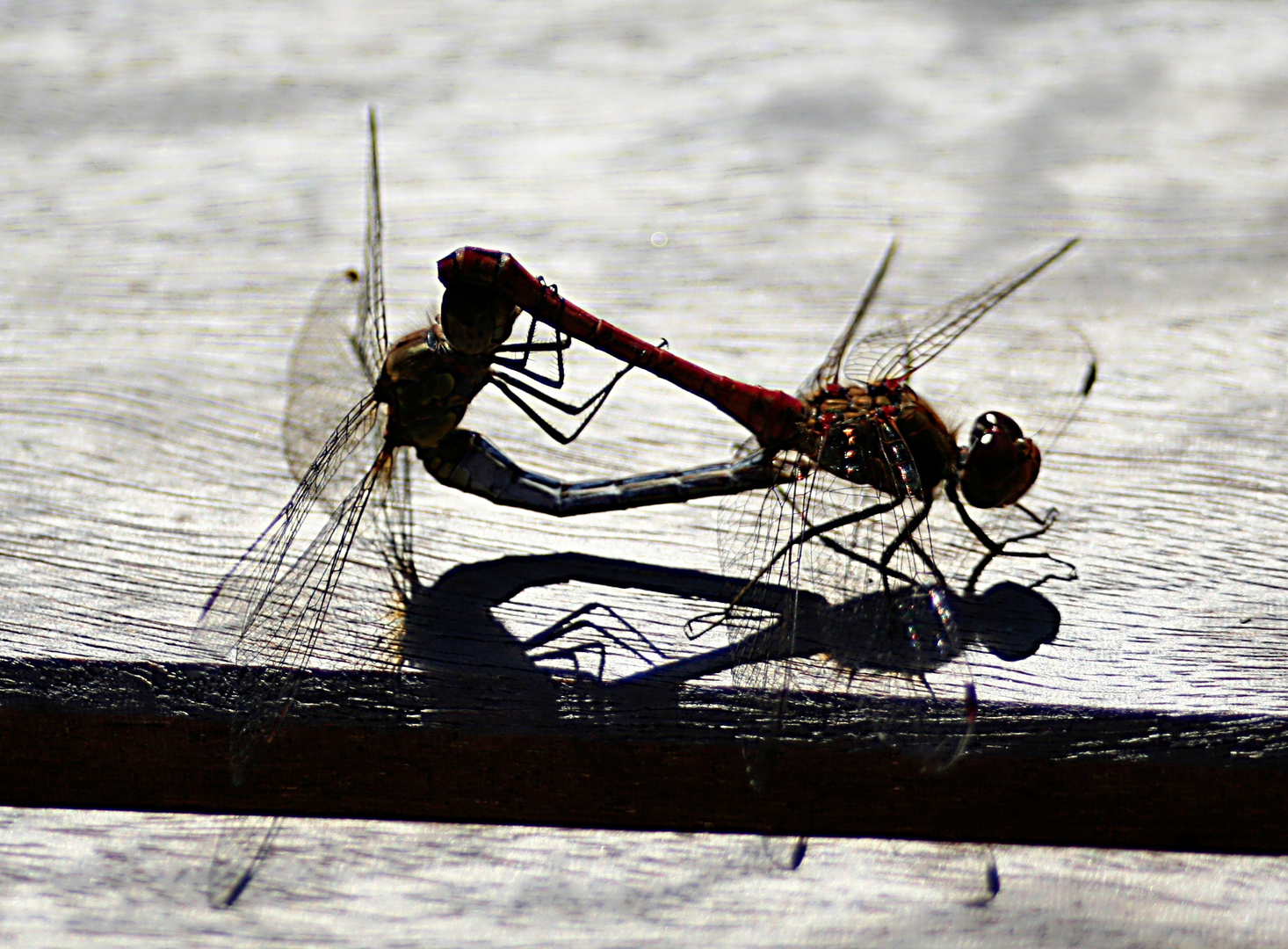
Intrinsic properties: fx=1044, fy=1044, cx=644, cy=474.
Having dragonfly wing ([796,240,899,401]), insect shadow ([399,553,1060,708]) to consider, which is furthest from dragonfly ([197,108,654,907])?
dragonfly wing ([796,240,899,401])

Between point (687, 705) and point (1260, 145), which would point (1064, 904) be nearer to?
point (687, 705)

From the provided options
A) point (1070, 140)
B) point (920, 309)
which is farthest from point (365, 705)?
point (1070, 140)

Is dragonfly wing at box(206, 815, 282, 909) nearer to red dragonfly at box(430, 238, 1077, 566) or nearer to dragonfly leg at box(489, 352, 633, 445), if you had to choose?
red dragonfly at box(430, 238, 1077, 566)

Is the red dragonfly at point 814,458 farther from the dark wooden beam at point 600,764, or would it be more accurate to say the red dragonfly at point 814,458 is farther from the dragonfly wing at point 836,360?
the dark wooden beam at point 600,764

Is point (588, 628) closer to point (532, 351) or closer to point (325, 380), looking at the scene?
point (532, 351)

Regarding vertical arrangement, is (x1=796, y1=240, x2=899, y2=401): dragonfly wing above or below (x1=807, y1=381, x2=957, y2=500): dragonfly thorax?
above

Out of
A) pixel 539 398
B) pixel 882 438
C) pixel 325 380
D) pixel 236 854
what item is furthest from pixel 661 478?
pixel 236 854

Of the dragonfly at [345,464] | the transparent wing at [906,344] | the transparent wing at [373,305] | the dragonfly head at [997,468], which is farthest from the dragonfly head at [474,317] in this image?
the dragonfly head at [997,468]
